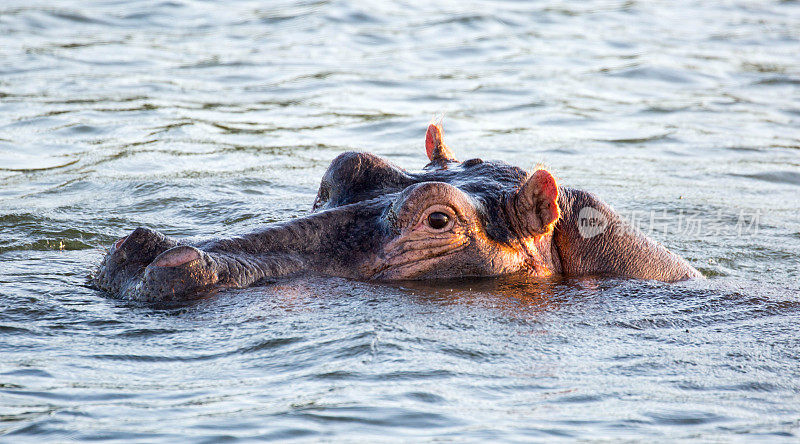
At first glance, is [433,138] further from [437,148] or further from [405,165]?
[405,165]

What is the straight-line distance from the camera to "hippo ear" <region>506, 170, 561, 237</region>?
235 inches

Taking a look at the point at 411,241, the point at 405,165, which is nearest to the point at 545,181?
the point at 411,241

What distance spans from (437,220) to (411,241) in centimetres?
23

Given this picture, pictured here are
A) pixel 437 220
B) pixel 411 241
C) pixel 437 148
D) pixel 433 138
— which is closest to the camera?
pixel 437 220

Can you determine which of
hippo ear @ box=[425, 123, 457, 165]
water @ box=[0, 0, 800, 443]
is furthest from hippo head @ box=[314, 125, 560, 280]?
hippo ear @ box=[425, 123, 457, 165]

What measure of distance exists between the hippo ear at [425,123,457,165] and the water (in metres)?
1.19

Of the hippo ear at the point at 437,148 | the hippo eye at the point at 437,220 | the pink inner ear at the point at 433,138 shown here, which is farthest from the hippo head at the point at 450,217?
the pink inner ear at the point at 433,138

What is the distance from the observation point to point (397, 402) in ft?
14.9

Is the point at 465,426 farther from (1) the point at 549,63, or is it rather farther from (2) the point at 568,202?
(1) the point at 549,63

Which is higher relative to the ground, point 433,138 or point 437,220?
point 433,138

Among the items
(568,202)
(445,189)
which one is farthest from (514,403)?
(568,202)

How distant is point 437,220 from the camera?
19.4ft

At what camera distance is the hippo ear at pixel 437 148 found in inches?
275

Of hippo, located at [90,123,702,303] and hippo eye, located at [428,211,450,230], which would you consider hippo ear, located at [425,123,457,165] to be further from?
hippo eye, located at [428,211,450,230]
